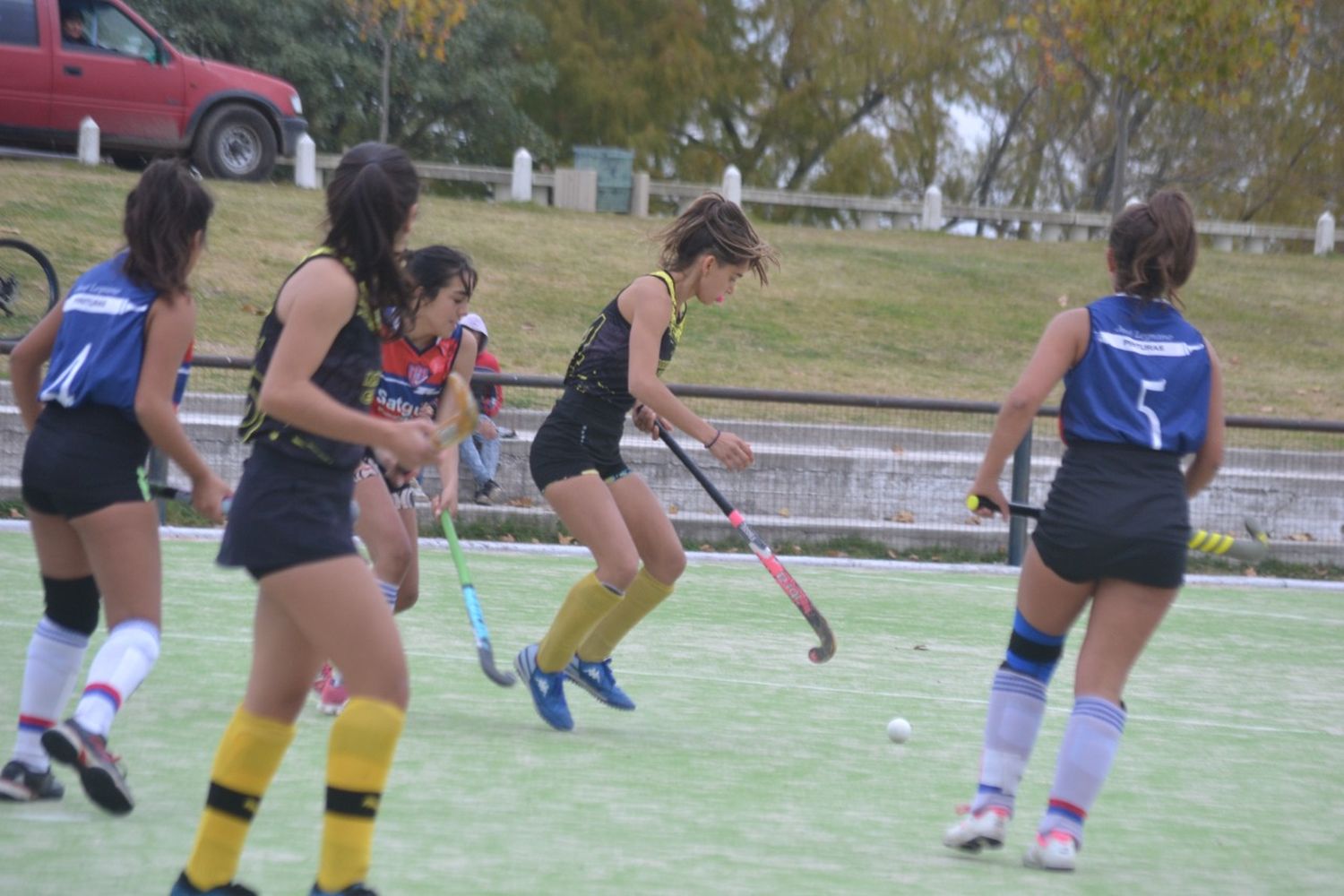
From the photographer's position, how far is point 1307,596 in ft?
34.4

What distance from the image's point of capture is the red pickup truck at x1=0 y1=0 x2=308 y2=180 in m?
17.2

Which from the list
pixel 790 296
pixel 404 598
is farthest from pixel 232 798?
pixel 790 296

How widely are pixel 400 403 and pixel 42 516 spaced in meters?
1.61

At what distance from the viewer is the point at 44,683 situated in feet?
14.3

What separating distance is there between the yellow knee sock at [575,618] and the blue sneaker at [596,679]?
20 centimetres

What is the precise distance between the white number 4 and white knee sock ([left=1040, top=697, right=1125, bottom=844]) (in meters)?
0.66

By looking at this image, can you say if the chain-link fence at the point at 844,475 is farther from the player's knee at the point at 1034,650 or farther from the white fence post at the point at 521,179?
the white fence post at the point at 521,179

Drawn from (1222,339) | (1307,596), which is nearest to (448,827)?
(1307,596)

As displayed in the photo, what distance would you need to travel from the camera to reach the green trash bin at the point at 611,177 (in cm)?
2356

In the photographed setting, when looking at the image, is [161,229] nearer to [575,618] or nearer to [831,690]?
[575,618]

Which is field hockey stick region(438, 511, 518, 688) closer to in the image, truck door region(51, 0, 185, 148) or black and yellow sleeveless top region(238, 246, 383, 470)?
black and yellow sleeveless top region(238, 246, 383, 470)

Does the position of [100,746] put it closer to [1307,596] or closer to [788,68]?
[1307,596]

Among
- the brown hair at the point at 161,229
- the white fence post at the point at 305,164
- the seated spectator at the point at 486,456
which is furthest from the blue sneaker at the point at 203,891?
the white fence post at the point at 305,164

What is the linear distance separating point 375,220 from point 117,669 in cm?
142
